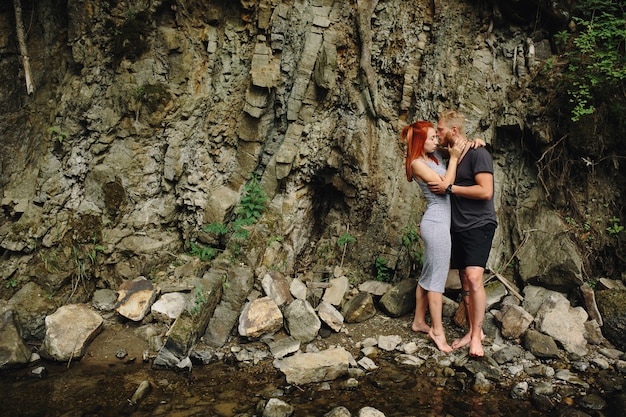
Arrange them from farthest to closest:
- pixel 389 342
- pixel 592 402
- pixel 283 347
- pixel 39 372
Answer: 1. pixel 389 342
2. pixel 283 347
3. pixel 39 372
4. pixel 592 402

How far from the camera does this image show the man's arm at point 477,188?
422cm

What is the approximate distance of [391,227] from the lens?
20.5ft

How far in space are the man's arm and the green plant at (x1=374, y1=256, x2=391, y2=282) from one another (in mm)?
2010

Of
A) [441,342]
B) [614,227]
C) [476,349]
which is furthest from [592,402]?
[614,227]

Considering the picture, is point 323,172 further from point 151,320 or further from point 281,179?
point 151,320

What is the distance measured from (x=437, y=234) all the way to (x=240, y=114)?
3.65 m

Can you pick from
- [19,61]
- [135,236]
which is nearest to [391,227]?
[135,236]

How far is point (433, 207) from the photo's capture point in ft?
14.8

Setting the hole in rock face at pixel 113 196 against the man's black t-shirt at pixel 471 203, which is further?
the hole in rock face at pixel 113 196

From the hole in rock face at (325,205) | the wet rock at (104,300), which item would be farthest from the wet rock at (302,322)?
the wet rock at (104,300)

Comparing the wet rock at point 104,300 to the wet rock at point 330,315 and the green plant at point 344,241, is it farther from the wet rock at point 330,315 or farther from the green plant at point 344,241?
the green plant at point 344,241

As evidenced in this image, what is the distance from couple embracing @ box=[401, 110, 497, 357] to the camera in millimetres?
4332

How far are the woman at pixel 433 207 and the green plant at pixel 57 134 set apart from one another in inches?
188

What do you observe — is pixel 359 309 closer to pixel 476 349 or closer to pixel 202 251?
pixel 476 349
